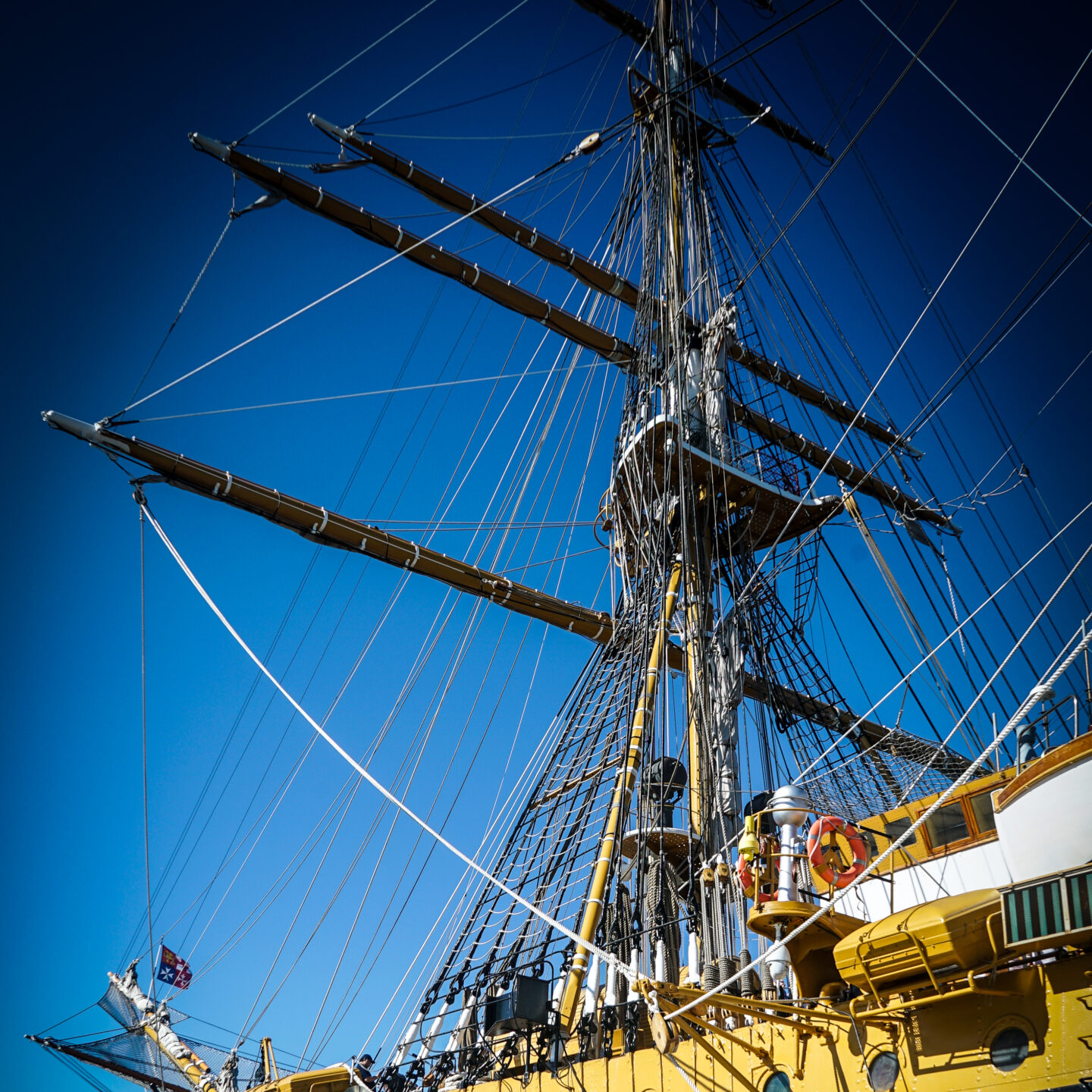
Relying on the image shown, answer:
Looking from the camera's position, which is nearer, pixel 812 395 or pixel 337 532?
pixel 337 532

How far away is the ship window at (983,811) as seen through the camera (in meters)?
8.30

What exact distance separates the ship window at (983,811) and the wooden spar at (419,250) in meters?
12.6

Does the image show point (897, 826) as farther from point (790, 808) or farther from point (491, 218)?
point (491, 218)

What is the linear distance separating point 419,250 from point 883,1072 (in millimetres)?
17060

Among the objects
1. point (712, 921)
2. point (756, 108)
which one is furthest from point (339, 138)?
point (712, 921)

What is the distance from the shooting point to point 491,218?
67.2ft

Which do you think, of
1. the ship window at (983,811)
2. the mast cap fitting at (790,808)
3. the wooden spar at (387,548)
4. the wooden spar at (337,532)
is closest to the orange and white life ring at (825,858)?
the mast cap fitting at (790,808)

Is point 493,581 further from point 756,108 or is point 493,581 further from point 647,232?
point 756,108

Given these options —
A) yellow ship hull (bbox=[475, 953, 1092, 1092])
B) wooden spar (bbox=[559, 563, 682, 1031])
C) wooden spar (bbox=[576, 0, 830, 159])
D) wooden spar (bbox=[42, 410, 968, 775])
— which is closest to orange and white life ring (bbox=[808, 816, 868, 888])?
yellow ship hull (bbox=[475, 953, 1092, 1092])

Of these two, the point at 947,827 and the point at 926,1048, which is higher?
the point at 947,827

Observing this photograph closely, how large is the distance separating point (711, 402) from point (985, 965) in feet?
42.7

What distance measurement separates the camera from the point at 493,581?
17.7 meters

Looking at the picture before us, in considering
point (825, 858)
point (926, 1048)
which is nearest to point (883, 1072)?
point (926, 1048)

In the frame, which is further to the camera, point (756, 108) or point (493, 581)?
point (756, 108)
